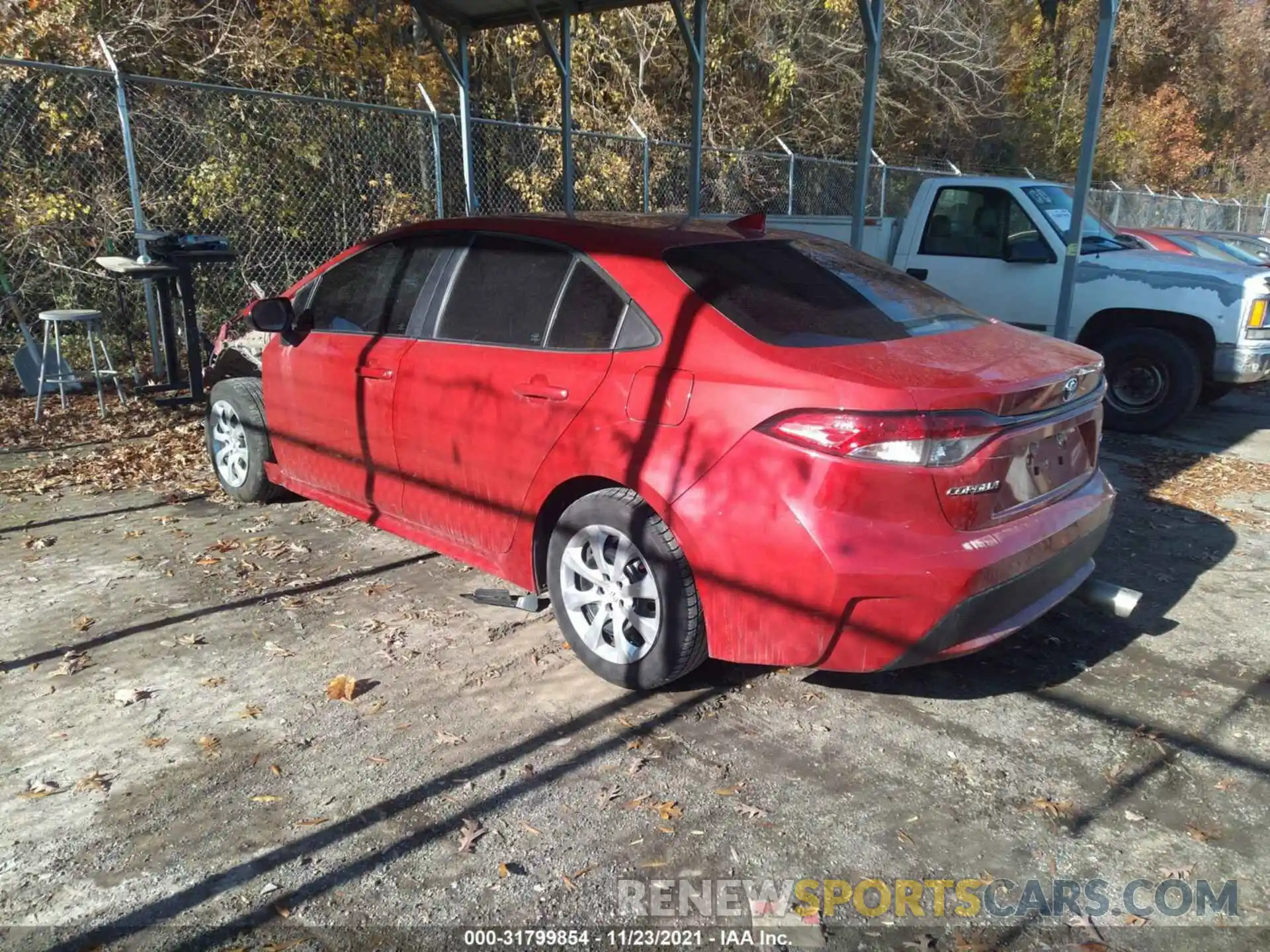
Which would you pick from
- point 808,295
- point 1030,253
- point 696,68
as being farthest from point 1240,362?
point 808,295

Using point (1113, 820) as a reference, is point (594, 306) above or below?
above

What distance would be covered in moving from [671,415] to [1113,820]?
6.13 feet

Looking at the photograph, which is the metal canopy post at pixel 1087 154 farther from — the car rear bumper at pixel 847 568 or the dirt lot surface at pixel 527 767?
the car rear bumper at pixel 847 568

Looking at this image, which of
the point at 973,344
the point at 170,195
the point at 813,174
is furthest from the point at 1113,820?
the point at 813,174

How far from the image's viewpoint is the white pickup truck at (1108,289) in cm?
756

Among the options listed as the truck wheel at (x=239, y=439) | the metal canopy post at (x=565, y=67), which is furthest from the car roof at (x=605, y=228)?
the metal canopy post at (x=565, y=67)

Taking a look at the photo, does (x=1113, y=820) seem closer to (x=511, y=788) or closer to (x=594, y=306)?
(x=511, y=788)

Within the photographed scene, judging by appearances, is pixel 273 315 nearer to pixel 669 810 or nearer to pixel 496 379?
pixel 496 379

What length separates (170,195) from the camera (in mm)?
9273

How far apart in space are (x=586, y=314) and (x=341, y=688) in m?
1.71

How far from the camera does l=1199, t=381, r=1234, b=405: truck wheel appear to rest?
348 inches

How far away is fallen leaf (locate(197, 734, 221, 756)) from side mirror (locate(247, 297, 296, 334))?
228cm

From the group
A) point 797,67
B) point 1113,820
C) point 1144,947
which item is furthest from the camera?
point 797,67

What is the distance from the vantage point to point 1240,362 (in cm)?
752
